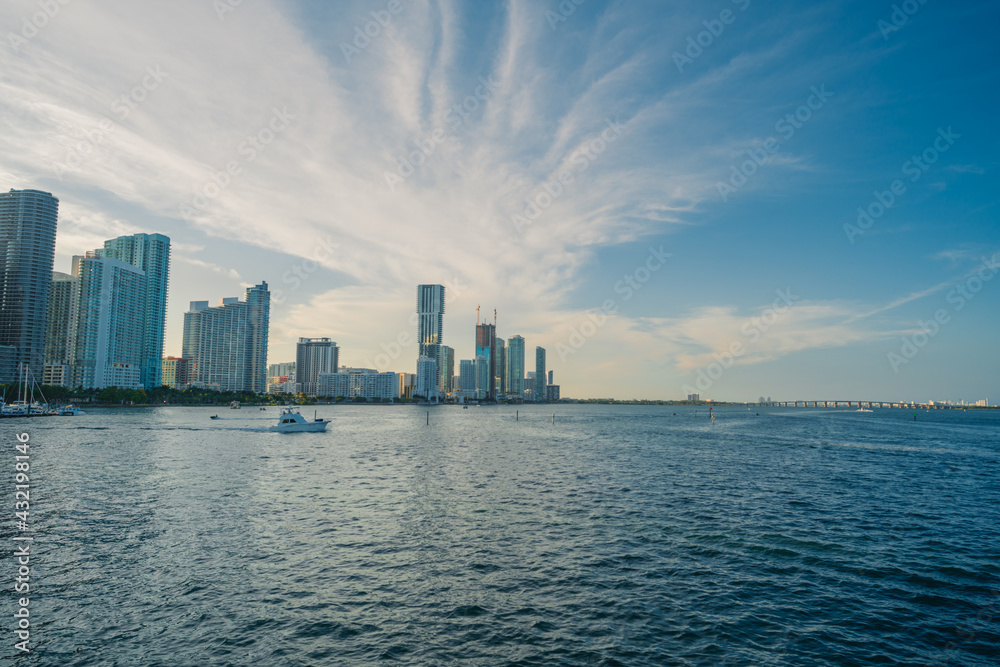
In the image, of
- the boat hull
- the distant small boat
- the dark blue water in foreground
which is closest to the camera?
the dark blue water in foreground

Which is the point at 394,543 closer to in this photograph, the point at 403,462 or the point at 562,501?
the point at 562,501

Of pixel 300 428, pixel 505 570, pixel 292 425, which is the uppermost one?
pixel 505 570

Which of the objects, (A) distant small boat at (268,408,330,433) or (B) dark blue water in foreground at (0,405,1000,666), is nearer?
(B) dark blue water in foreground at (0,405,1000,666)

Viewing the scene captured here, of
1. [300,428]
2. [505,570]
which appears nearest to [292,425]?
[300,428]

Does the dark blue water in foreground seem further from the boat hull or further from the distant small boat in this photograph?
the distant small boat

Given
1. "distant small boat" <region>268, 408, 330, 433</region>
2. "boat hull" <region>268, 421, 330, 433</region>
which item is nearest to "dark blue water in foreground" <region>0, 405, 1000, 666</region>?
"boat hull" <region>268, 421, 330, 433</region>

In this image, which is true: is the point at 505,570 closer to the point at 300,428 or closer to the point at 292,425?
the point at 292,425

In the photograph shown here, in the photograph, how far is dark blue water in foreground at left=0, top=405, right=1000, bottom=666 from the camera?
1984 centimetres

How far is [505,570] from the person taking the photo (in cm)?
2792

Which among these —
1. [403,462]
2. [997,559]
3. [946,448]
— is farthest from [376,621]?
[946,448]

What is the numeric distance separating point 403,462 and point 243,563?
45941 mm

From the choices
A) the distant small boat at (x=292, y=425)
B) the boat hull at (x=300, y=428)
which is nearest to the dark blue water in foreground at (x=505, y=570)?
the boat hull at (x=300, y=428)

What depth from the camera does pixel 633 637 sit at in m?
20.5

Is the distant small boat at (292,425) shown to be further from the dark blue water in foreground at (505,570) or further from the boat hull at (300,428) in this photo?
the dark blue water in foreground at (505,570)
